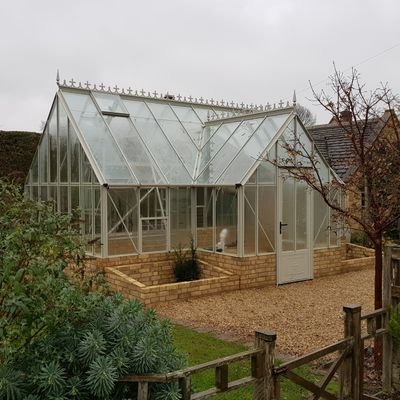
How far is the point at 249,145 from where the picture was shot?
12.1 meters

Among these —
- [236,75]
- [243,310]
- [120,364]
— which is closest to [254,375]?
[120,364]

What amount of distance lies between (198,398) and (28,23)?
10243 mm

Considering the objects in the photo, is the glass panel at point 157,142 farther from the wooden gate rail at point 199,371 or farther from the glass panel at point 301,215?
the wooden gate rail at point 199,371

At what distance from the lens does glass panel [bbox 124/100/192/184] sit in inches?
480

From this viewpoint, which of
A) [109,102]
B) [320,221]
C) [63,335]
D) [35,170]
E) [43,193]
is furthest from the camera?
[35,170]

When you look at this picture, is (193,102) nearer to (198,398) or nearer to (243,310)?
(243,310)

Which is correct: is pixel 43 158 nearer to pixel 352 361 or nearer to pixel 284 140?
pixel 284 140

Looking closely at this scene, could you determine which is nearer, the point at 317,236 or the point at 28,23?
the point at 28,23

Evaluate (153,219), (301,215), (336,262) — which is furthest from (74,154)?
(336,262)

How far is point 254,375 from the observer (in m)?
3.60

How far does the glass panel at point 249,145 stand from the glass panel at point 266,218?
71 centimetres

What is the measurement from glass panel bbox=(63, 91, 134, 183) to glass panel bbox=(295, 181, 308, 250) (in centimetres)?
418

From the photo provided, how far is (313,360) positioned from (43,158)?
35.1 feet

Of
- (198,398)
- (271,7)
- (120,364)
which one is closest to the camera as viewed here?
(120,364)
